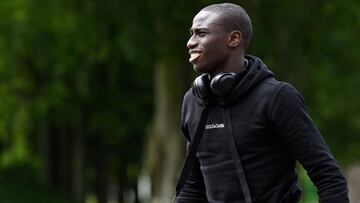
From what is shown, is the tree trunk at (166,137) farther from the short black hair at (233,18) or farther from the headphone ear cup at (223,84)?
the headphone ear cup at (223,84)

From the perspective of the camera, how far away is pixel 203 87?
475 cm

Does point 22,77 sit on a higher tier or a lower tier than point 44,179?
higher

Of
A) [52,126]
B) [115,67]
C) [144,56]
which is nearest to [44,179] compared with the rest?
[52,126]

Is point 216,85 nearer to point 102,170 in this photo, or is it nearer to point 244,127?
point 244,127

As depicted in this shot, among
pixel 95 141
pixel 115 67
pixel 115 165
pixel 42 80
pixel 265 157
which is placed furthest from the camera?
pixel 115 165

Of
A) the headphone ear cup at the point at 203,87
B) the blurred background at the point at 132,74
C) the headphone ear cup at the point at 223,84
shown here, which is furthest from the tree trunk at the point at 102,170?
the headphone ear cup at the point at 223,84

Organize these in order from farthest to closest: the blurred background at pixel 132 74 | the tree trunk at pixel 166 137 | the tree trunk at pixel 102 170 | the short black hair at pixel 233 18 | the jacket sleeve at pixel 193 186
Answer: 1. the tree trunk at pixel 102 170
2. the tree trunk at pixel 166 137
3. the blurred background at pixel 132 74
4. the jacket sleeve at pixel 193 186
5. the short black hair at pixel 233 18

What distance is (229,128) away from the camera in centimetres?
464

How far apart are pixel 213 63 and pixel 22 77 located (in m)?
22.4

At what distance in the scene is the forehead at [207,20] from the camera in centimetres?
475

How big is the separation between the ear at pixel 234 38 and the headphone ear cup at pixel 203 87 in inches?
6.9

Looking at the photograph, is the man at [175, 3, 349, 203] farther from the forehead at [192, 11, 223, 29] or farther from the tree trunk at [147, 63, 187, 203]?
the tree trunk at [147, 63, 187, 203]

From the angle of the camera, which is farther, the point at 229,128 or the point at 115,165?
the point at 115,165

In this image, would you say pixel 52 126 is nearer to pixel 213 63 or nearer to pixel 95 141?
pixel 95 141
